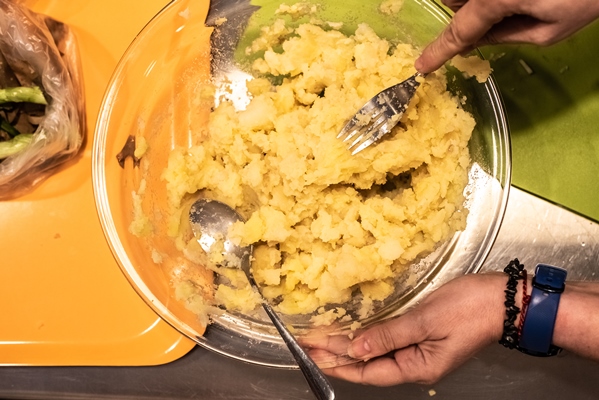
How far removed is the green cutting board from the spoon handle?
28.7 inches

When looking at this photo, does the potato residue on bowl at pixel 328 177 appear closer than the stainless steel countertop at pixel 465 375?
Yes

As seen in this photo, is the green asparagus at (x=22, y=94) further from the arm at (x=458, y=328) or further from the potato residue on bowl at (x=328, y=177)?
the arm at (x=458, y=328)

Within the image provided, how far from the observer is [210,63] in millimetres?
1306

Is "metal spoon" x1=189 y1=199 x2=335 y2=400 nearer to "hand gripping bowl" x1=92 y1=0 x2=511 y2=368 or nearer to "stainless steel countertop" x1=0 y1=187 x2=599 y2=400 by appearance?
"hand gripping bowl" x1=92 y1=0 x2=511 y2=368

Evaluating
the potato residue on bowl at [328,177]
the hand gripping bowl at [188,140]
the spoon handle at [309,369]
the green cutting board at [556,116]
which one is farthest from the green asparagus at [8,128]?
the green cutting board at [556,116]

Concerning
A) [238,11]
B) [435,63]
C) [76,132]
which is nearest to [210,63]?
[238,11]

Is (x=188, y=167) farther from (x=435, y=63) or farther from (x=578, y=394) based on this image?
(x=578, y=394)

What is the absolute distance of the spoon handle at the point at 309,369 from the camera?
1.00 m

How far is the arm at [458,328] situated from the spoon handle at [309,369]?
12 centimetres

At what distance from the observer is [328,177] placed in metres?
1.08

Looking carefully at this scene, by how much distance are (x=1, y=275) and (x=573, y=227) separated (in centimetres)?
163

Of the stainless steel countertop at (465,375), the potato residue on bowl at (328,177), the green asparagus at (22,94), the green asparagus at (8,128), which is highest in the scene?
the green asparagus at (22,94)

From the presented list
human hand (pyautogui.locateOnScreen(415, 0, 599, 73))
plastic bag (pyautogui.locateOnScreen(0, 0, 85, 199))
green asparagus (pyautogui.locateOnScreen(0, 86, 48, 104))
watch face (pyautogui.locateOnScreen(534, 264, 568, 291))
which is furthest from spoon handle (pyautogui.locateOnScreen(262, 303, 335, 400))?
green asparagus (pyautogui.locateOnScreen(0, 86, 48, 104))

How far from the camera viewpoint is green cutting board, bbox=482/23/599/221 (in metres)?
1.25
